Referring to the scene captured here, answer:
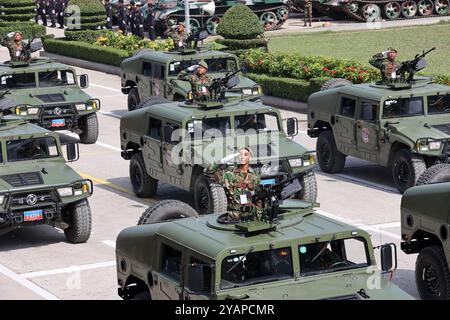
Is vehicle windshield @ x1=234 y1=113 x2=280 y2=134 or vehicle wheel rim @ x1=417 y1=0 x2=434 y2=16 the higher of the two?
vehicle windshield @ x1=234 y1=113 x2=280 y2=134

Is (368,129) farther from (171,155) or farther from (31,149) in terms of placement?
(31,149)

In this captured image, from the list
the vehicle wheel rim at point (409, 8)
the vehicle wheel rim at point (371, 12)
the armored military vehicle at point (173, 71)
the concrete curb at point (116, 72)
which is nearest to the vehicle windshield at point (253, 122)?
the armored military vehicle at point (173, 71)

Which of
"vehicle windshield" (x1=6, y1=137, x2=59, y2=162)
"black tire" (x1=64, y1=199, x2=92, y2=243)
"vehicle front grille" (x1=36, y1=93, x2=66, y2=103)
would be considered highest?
"vehicle windshield" (x1=6, y1=137, x2=59, y2=162)

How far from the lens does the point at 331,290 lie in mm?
10625

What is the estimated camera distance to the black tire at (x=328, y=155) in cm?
2197

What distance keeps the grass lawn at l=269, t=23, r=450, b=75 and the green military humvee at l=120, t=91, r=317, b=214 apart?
48.3 feet

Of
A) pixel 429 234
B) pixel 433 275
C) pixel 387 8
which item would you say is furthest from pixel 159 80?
pixel 387 8

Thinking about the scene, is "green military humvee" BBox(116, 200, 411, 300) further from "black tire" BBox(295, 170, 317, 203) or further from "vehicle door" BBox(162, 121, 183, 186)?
"vehicle door" BBox(162, 121, 183, 186)

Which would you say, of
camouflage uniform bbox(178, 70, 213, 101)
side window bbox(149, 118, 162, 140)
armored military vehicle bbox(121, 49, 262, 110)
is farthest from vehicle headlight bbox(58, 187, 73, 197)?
armored military vehicle bbox(121, 49, 262, 110)

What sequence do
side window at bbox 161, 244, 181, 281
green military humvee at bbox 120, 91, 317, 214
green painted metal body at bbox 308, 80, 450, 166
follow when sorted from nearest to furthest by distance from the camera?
side window at bbox 161, 244, 181, 281
green military humvee at bbox 120, 91, 317, 214
green painted metal body at bbox 308, 80, 450, 166

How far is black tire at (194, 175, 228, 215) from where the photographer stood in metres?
17.8

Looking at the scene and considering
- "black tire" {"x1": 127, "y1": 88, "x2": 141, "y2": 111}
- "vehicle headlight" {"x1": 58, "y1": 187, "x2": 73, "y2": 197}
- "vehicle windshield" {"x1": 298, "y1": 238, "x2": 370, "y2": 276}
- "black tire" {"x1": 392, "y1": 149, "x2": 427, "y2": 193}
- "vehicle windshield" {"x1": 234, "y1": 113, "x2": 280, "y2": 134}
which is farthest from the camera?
"black tire" {"x1": 127, "y1": 88, "x2": 141, "y2": 111}

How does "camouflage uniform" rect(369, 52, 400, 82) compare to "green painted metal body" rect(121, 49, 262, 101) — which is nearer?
"camouflage uniform" rect(369, 52, 400, 82)

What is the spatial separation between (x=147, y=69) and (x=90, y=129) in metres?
2.53
